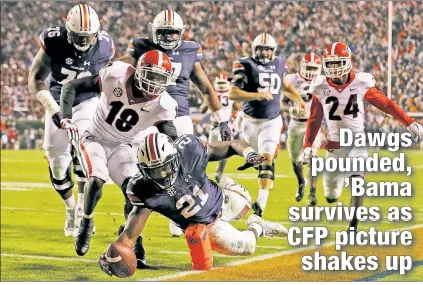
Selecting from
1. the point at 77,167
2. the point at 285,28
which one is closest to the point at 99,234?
the point at 77,167

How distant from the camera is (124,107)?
429 centimetres

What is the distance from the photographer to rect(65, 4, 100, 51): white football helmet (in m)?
4.60

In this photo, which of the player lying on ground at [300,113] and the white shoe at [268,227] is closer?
the white shoe at [268,227]

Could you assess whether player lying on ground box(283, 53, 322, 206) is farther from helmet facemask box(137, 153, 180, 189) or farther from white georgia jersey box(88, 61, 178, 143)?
helmet facemask box(137, 153, 180, 189)

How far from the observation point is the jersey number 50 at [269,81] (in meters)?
5.71

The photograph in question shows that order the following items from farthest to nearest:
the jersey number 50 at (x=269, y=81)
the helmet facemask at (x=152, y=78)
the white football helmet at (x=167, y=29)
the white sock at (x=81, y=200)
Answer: the jersey number 50 at (x=269, y=81) → the white sock at (x=81, y=200) → the white football helmet at (x=167, y=29) → the helmet facemask at (x=152, y=78)

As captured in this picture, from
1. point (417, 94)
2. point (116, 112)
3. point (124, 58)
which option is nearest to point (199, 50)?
point (124, 58)

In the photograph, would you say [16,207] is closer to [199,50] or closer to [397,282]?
[199,50]

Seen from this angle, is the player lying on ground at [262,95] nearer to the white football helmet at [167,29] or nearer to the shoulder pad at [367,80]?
the shoulder pad at [367,80]

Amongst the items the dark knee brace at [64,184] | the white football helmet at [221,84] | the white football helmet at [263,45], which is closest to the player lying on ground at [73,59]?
the dark knee brace at [64,184]

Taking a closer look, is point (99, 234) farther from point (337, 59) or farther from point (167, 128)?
point (337, 59)

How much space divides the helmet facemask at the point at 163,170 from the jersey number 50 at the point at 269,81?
2030 millimetres

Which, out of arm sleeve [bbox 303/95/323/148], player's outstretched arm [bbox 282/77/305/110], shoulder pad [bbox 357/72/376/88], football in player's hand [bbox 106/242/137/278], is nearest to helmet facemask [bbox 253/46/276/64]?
player's outstretched arm [bbox 282/77/305/110]

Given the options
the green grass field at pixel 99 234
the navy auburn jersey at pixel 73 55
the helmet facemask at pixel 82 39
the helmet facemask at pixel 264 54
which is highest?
the helmet facemask at pixel 82 39
